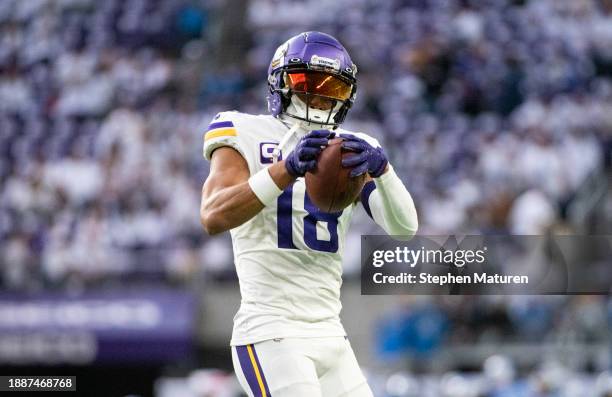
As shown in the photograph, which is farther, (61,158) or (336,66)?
(61,158)

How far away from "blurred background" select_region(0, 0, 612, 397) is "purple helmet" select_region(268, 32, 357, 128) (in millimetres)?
4677

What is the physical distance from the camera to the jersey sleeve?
3473mm

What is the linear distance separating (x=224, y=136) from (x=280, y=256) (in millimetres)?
428

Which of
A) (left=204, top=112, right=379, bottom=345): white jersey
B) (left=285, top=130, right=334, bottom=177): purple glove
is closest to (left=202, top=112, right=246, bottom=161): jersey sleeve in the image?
(left=204, top=112, right=379, bottom=345): white jersey

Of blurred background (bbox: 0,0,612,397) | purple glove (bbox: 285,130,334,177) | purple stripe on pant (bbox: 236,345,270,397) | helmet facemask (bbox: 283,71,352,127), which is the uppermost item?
blurred background (bbox: 0,0,612,397)

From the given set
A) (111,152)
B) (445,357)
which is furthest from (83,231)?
(445,357)

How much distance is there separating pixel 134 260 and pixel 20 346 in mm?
1534

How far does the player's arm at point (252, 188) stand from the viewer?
3.16 m

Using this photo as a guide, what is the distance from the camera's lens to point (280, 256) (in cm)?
346

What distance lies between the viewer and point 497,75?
489 inches

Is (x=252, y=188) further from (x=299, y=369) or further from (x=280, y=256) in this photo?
(x=299, y=369)

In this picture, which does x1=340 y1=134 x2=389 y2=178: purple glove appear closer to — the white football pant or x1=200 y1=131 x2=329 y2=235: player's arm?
x1=200 y1=131 x2=329 y2=235: player's arm

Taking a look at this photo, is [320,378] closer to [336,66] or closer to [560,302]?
[336,66]

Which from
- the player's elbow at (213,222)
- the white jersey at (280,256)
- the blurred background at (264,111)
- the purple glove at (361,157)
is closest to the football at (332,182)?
the purple glove at (361,157)
